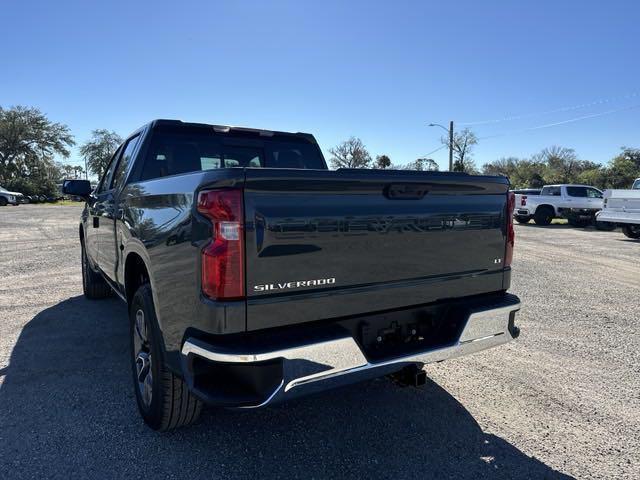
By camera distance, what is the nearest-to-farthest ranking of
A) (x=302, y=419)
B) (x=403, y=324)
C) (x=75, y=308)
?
(x=403, y=324) < (x=302, y=419) < (x=75, y=308)

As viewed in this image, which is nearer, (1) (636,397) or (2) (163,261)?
(2) (163,261)

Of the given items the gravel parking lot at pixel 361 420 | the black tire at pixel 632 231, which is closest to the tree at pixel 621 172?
the black tire at pixel 632 231

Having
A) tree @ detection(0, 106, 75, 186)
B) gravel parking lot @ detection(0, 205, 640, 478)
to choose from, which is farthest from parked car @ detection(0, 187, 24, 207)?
gravel parking lot @ detection(0, 205, 640, 478)

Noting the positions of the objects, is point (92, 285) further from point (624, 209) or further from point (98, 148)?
point (98, 148)

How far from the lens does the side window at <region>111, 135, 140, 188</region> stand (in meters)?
4.05

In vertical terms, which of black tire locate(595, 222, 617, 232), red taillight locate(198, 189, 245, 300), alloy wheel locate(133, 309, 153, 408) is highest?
red taillight locate(198, 189, 245, 300)

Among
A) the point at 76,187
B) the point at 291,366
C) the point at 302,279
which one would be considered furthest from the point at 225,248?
the point at 76,187

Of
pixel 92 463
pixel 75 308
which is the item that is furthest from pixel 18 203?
→ pixel 92 463

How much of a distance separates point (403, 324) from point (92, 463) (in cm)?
184

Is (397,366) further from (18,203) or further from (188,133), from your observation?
(18,203)

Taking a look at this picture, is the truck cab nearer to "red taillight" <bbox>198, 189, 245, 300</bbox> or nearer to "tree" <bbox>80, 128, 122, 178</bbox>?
"red taillight" <bbox>198, 189, 245, 300</bbox>

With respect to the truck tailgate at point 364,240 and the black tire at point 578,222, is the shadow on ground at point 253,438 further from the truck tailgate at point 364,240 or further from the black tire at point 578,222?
the black tire at point 578,222

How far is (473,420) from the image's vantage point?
2.95 metres

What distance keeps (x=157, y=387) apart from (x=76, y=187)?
288cm
